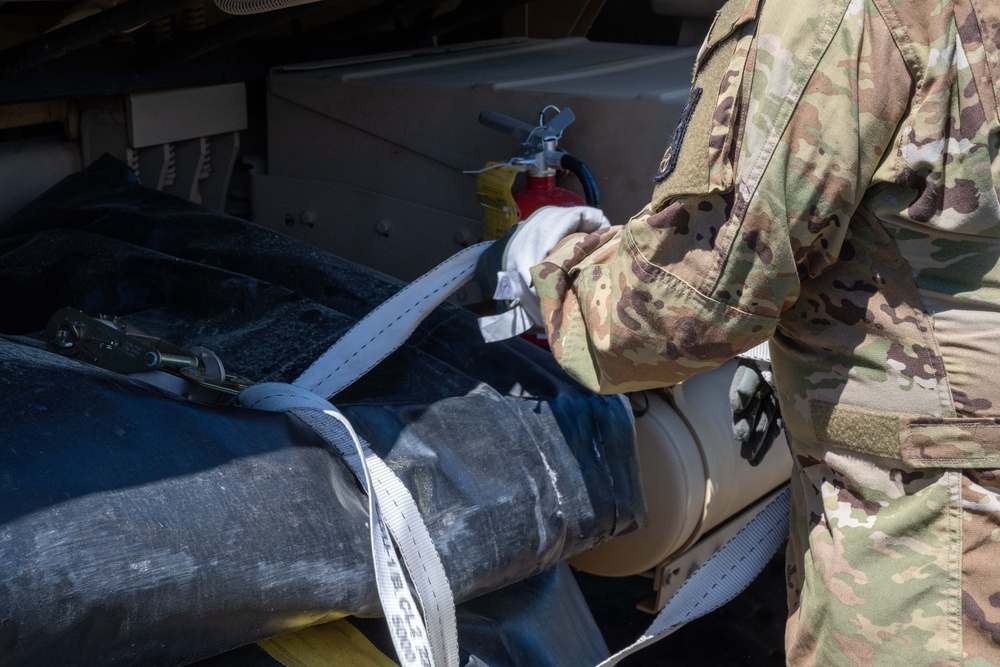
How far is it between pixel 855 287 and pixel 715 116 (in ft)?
0.61

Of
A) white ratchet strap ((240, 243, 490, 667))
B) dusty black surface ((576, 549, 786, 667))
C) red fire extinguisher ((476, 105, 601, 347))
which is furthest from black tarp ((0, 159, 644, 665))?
dusty black surface ((576, 549, 786, 667))

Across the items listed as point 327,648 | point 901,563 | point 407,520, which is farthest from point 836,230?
point 327,648

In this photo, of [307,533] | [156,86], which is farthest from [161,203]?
[307,533]

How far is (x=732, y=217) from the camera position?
0.76 m

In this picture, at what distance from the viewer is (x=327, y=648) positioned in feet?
2.78

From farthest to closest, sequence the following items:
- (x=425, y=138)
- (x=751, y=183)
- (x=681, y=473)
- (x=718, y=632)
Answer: (x=718, y=632) < (x=425, y=138) < (x=681, y=473) < (x=751, y=183)

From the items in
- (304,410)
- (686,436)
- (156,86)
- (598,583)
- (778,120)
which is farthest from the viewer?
(598,583)

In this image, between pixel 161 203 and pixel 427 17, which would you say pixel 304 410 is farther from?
pixel 427 17

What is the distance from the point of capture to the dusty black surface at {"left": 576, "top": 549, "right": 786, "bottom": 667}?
1771mm

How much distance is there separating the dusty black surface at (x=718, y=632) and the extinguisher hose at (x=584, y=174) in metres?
0.81

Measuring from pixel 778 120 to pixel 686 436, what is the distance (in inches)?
20.5

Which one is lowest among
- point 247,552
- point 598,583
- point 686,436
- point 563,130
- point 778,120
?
point 598,583

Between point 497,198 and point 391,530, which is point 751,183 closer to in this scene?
point 391,530

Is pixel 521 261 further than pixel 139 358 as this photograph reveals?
Yes
